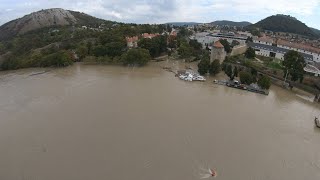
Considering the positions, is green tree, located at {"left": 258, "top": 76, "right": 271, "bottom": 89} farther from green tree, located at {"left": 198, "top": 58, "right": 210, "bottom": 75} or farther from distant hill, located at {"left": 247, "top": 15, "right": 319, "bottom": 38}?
distant hill, located at {"left": 247, "top": 15, "right": 319, "bottom": 38}

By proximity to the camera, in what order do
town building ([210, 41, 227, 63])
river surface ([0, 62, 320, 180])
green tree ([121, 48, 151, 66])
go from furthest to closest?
1. town building ([210, 41, 227, 63])
2. green tree ([121, 48, 151, 66])
3. river surface ([0, 62, 320, 180])

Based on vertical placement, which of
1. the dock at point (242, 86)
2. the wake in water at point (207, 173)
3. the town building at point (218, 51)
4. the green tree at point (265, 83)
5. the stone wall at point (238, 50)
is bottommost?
the wake in water at point (207, 173)

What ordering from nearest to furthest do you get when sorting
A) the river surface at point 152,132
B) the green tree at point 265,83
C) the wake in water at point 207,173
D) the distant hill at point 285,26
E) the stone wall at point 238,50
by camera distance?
the wake in water at point 207,173, the river surface at point 152,132, the green tree at point 265,83, the stone wall at point 238,50, the distant hill at point 285,26

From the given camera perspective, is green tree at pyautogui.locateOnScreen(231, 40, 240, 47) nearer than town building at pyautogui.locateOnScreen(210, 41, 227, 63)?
No

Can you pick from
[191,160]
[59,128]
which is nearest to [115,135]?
[59,128]

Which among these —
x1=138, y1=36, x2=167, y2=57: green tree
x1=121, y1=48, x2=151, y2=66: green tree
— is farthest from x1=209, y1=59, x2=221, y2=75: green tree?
x1=138, y1=36, x2=167, y2=57: green tree

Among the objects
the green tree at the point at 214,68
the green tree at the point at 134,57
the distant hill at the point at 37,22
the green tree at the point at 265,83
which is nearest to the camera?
the green tree at the point at 265,83

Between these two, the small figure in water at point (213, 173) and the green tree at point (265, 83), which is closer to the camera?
the small figure in water at point (213, 173)

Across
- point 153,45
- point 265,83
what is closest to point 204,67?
point 265,83

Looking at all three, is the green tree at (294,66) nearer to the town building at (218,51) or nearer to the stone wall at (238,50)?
the town building at (218,51)

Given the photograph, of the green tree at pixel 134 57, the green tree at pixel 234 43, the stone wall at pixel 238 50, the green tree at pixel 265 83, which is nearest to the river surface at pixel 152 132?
the green tree at pixel 265 83
